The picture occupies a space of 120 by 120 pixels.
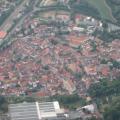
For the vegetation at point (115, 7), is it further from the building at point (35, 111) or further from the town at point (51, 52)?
the building at point (35, 111)

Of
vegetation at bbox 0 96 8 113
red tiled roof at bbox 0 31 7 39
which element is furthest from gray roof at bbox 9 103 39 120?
red tiled roof at bbox 0 31 7 39

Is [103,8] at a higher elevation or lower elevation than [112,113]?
higher

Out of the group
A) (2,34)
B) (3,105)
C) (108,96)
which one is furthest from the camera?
(2,34)

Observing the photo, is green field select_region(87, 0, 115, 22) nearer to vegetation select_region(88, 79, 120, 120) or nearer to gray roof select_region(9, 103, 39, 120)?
vegetation select_region(88, 79, 120, 120)

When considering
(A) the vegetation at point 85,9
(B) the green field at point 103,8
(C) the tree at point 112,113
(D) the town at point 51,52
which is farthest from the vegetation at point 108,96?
(A) the vegetation at point 85,9

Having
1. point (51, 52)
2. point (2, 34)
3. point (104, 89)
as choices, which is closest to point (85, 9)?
point (51, 52)

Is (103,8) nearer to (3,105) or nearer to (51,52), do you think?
(51,52)
